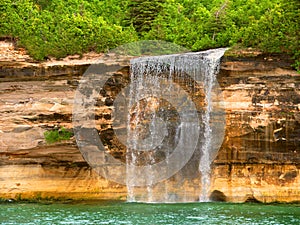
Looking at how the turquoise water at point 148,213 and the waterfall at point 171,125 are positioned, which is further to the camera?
the waterfall at point 171,125

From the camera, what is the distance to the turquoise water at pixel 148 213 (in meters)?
16.8

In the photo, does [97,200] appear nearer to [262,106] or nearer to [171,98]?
[171,98]

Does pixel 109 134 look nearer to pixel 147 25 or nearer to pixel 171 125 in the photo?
pixel 171 125

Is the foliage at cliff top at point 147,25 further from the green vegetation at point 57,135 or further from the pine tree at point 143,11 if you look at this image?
the green vegetation at point 57,135

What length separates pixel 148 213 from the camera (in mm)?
18312

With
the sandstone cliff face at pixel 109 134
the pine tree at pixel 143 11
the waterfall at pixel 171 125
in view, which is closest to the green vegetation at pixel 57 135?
the sandstone cliff face at pixel 109 134

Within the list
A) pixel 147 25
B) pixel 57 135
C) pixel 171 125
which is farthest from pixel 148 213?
pixel 147 25

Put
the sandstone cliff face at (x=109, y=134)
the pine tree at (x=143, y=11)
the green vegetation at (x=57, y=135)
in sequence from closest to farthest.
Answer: the sandstone cliff face at (x=109, y=134)
the green vegetation at (x=57, y=135)
the pine tree at (x=143, y=11)

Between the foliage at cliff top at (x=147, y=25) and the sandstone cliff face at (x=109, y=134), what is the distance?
1.02 metres

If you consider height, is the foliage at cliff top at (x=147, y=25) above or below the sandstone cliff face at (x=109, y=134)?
above

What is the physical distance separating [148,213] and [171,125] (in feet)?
14.4

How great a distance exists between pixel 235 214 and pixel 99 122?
6273 mm

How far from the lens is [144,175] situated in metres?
22.4

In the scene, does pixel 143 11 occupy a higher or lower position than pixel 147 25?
higher
